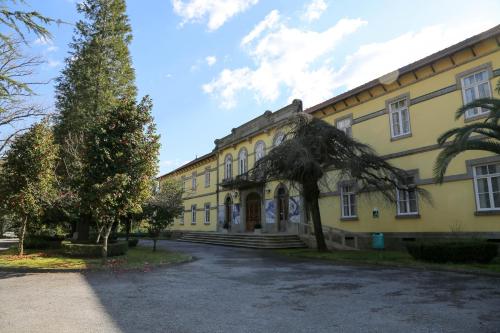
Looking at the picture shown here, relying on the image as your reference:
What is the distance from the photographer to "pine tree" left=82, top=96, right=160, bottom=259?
1321 cm

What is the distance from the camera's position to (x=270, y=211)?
2738cm

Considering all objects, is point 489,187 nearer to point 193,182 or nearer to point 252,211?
point 252,211

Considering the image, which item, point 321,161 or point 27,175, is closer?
point 27,175

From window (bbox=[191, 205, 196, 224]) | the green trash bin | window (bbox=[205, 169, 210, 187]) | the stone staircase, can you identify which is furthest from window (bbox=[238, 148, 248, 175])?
the green trash bin

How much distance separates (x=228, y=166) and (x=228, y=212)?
13.9 ft

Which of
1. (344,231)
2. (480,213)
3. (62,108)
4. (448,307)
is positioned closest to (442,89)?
(480,213)

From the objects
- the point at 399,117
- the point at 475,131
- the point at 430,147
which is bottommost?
the point at 475,131

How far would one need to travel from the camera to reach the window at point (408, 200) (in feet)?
56.9

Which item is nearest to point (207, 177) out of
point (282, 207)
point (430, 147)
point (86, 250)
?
point (282, 207)

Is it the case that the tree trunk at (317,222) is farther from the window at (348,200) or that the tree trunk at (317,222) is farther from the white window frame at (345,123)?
the white window frame at (345,123)

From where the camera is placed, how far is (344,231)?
19.7 metres

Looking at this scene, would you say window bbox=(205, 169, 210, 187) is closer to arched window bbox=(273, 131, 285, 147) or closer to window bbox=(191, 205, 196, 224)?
window bbox=(191, 205, 196, 224)

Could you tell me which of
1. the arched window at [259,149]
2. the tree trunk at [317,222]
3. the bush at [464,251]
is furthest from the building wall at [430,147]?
the arched window at [259,149]

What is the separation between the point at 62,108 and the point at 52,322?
21085 mm
